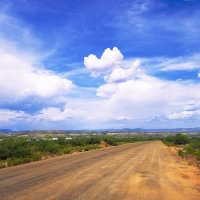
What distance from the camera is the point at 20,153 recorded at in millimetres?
26625

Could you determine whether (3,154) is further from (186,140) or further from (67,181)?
(186,140)

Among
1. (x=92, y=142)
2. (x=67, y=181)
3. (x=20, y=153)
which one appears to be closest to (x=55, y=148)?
(x=20, y=153)

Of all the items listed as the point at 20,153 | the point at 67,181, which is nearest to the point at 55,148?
the point at 20,153

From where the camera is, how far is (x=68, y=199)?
9.74 metres

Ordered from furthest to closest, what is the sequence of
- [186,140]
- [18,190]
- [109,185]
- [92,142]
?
[186,140], [92,142], [109,185], [18,190]

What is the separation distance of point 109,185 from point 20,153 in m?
16.4

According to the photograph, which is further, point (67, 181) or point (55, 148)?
point (55, 148)

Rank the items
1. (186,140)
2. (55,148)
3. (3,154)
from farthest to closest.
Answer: (186,140) < (55,148) < (3,154)

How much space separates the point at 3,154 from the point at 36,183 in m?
14.1

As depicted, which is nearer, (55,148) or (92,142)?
(55,148)

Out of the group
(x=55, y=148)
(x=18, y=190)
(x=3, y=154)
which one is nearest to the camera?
(x=18, y=190)

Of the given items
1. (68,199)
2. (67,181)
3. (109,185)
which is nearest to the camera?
(68,199)

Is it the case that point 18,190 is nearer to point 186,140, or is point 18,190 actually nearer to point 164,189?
point 164,189

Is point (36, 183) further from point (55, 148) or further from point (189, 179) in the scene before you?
point (55, 148)
